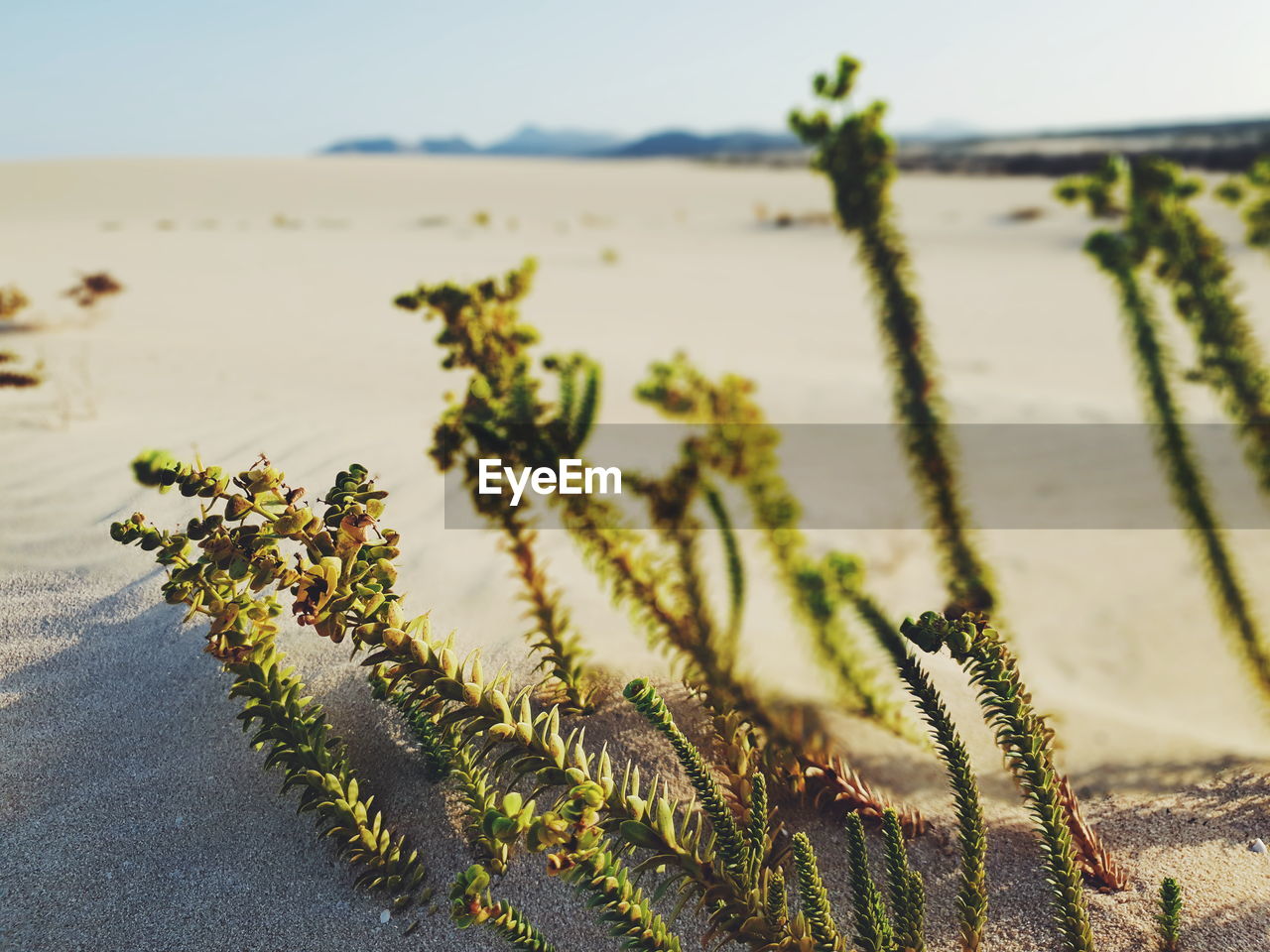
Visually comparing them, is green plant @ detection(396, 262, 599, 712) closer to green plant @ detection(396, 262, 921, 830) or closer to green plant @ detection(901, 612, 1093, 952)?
green plant @ detection(396, 262, 921, 830)

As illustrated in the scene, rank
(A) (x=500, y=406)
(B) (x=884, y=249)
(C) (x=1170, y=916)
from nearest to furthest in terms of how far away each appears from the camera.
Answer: (C) (x=1170, y=916) → (B) (x=884, y=249) → (A) (x=500, y=406)

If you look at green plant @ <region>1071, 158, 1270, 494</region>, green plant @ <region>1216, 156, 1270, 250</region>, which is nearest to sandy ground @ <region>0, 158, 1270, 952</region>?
green plant @ <region>1071, 158, 1270, 494</region>

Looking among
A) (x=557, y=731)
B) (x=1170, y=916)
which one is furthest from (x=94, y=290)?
(x=1170, y=916)

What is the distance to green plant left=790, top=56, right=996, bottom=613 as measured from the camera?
2.88 m

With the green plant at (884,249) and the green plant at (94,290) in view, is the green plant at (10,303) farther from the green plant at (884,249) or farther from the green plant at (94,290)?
the green plant at (884,249)

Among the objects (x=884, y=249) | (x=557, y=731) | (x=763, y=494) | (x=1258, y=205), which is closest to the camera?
(x=557, y=731)

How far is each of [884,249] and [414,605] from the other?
2.33 metres

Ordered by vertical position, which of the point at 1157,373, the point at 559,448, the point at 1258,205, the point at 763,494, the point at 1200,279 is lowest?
the point at 763,494

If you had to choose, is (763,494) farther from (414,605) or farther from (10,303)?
(10,303)

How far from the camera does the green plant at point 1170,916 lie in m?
2.02

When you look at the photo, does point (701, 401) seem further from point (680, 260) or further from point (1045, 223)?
point (1045, 223)

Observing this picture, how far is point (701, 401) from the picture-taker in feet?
11.8

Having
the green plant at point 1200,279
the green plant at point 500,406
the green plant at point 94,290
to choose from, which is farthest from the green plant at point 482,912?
the green plant at point 94,290

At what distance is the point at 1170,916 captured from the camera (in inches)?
81.7
